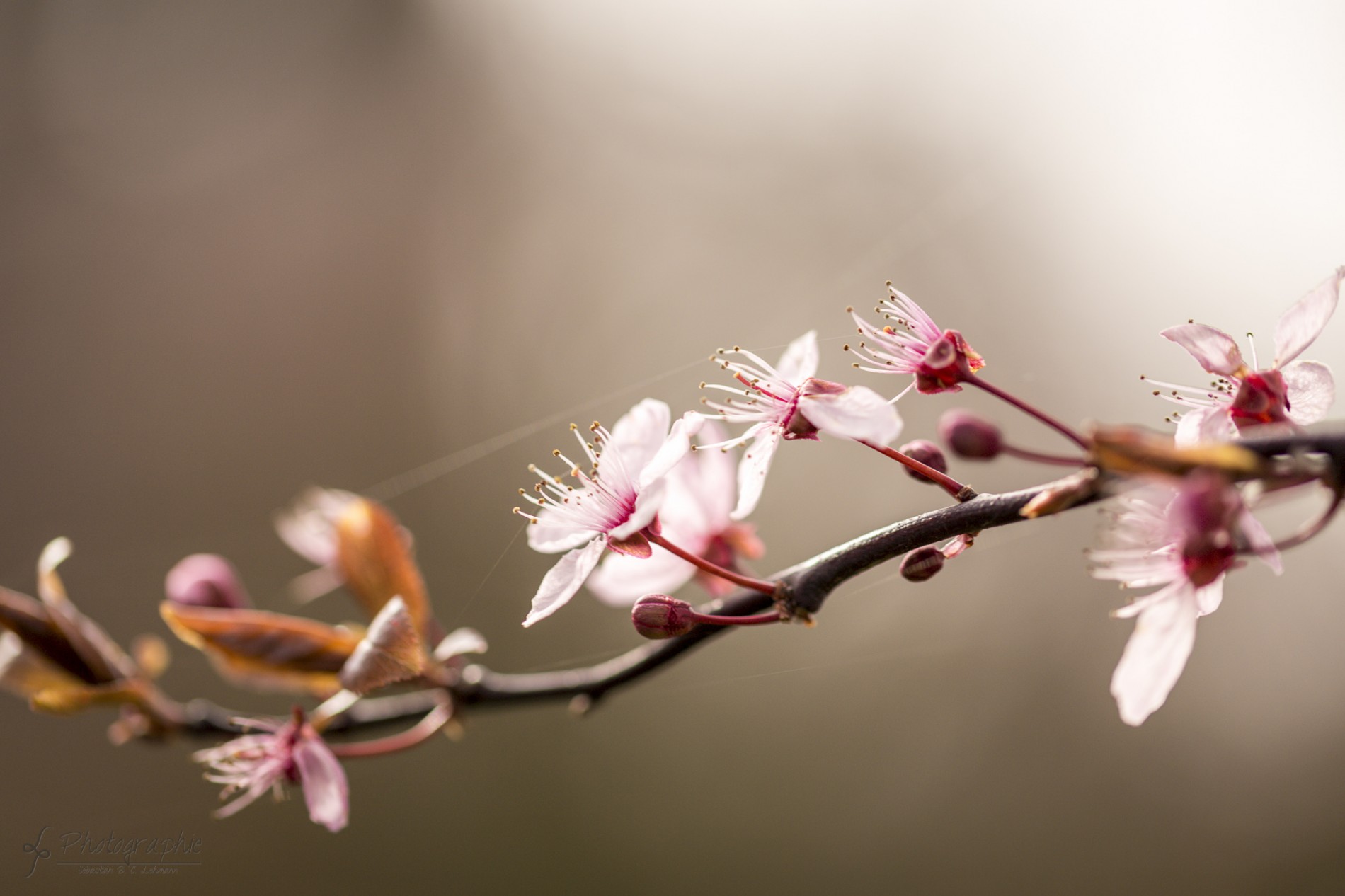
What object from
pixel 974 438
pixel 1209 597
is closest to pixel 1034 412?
pixel 974 438

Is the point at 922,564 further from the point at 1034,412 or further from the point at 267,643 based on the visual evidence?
the point at 267,643

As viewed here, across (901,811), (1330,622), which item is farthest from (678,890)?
(1330,622)

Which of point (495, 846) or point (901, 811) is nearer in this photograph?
point (495, 846)

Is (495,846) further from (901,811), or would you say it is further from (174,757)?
(901,811)

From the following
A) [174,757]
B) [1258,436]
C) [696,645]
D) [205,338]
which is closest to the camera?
[1258,436]

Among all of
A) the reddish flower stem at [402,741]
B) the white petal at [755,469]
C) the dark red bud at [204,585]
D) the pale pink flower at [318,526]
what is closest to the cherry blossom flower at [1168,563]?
the white petal at [755,469]

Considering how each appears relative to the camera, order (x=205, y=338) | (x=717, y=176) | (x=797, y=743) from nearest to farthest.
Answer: (x=797, y=743), (x=205, y=338), (x=717, y=176)
